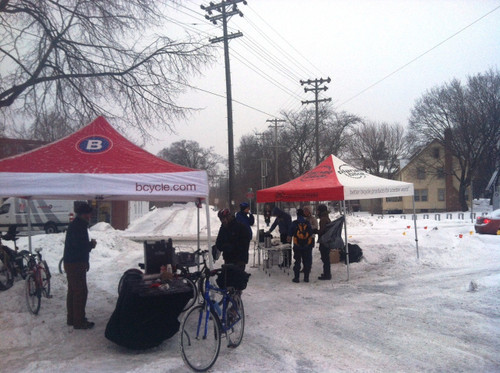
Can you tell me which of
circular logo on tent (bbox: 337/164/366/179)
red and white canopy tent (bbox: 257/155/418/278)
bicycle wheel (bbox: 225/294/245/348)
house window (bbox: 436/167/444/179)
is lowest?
bicycle wheel (bbox: 225/294/245/348)

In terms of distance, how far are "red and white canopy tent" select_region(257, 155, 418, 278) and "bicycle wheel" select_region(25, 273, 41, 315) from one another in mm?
6193

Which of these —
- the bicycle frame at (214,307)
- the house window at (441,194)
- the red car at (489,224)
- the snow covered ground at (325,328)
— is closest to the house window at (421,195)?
the house window at (441,194)

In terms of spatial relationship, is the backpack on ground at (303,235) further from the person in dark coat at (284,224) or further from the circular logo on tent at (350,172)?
the circular logo on tent at (350,172)

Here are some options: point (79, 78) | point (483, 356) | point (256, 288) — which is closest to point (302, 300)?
point (256, 288)

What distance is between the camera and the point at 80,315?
19.2 ft

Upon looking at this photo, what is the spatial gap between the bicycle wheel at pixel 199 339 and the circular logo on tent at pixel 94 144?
3467 mm

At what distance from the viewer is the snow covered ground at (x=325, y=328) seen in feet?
15.3

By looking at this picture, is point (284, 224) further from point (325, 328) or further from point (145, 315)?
point (145, 315)

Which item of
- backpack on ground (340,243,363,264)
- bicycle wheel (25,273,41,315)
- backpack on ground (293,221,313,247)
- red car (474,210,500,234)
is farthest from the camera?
red car (474,210,500,234)

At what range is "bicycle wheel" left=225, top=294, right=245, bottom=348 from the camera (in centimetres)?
495

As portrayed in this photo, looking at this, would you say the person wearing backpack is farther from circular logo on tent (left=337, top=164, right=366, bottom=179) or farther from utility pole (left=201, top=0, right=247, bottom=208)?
utility pole (left=201, top=0, right=247, bottom=208)

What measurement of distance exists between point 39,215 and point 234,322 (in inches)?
864

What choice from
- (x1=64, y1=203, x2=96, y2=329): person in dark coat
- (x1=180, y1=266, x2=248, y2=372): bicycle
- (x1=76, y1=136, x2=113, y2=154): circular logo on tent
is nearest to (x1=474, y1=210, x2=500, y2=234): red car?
(x1=180, y1=266, x2=248, y2=372): bicycle

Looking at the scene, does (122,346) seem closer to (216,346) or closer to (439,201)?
(216,346)
